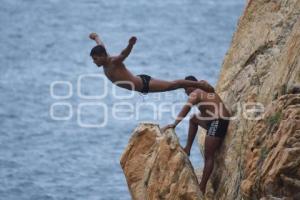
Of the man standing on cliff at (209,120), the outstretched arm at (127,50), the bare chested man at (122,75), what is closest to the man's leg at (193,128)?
the man standing on cliff at (209,120)

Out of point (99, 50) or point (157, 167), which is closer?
point (157, 167)

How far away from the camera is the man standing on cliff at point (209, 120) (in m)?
22.4

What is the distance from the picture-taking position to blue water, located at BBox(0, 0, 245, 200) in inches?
2074

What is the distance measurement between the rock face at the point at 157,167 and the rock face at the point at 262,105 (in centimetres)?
91

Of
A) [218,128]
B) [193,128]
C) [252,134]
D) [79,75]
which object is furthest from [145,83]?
[79,75]

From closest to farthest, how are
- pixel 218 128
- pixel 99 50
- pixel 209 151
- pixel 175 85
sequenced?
pixel 218 128
pixel 209 151
pixel 175 85
pixel 99 50

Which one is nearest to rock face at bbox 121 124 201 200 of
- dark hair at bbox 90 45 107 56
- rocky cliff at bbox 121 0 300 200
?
rocky cliff at bbox 121 0 300 200

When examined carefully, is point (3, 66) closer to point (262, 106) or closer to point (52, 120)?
point (52, 120)

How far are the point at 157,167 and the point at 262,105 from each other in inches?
100

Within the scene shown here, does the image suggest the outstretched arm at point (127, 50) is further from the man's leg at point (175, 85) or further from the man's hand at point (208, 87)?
the man's hand at point (208, 87)

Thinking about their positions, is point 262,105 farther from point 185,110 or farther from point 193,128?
point 193,128

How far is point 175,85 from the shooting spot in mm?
22984

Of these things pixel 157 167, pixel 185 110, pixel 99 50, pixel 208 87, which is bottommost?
pixel 157 167

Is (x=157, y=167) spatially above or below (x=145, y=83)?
below
